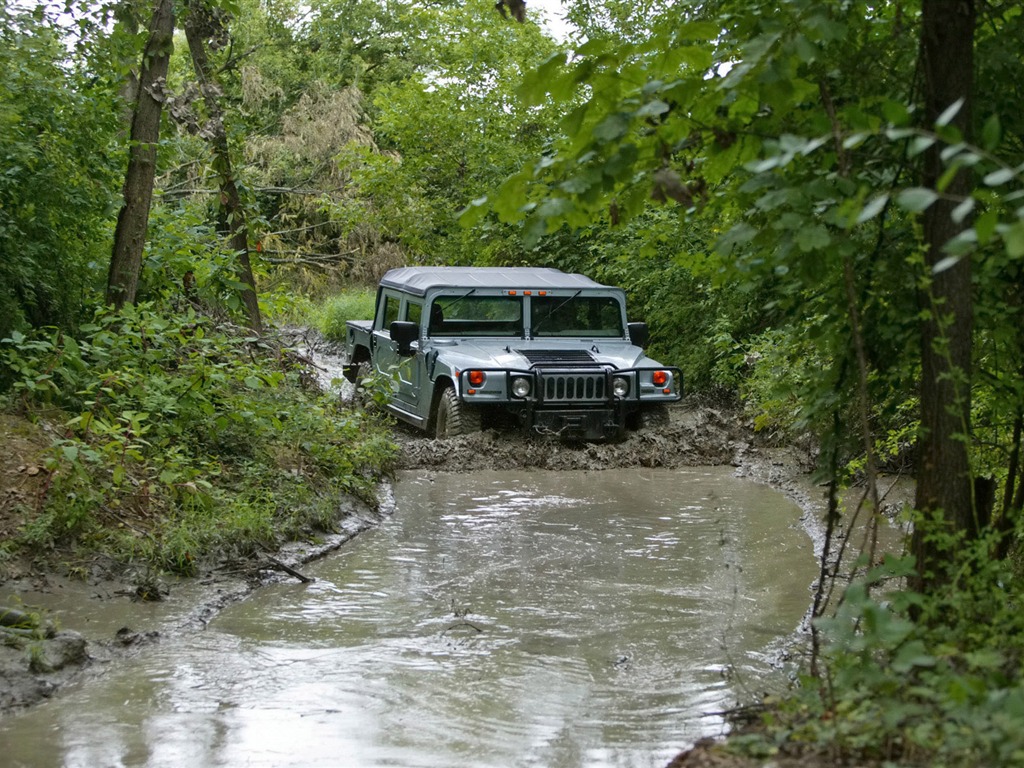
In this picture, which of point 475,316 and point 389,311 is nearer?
point 475,316

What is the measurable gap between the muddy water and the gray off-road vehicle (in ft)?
7.46

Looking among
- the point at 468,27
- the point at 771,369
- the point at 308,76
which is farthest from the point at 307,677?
the point at 308,76

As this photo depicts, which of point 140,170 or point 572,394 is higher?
point 140,170

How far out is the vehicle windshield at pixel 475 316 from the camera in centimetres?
1164

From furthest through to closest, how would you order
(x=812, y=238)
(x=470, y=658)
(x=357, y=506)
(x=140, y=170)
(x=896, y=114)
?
(x=140, y=170)
(x=357, y=506)
(x=470, y=658)
(x=812, y=238)
(x=896, y=114)

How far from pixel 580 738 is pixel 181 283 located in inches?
251

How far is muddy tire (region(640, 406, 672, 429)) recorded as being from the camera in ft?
37.4

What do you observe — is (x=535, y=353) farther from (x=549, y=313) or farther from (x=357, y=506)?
(x=357, y=506)

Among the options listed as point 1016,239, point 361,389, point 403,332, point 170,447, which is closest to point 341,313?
point 361,389

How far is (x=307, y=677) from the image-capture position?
196 inches

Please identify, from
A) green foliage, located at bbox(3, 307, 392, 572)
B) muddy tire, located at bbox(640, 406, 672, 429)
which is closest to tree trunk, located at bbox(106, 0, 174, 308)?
green foliage, located at bbox(3, 307, 392, 572)

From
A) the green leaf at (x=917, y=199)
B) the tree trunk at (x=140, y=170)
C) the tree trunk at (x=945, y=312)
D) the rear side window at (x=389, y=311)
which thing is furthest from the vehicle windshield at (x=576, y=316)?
the green leaf at (x=917, y=199)

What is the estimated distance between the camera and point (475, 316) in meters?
11.8

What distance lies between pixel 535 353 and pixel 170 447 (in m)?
4.22
